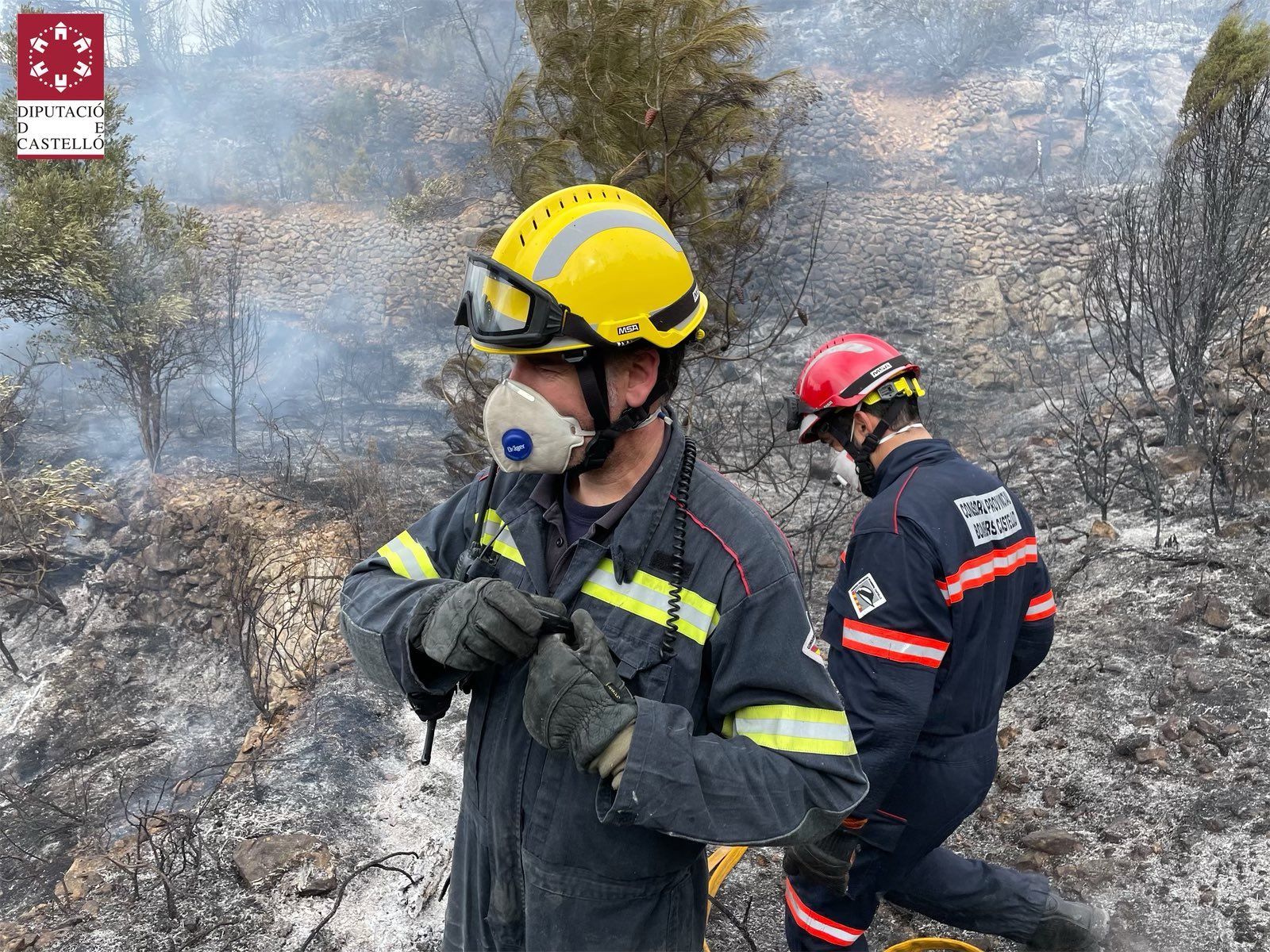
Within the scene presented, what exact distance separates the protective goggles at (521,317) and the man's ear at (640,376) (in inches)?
3.8

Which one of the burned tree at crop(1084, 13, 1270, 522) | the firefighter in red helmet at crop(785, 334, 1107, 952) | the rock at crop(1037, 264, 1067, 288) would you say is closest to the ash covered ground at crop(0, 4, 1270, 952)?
the firefighter in red helmet at crop(785, 334, 1107, 952)

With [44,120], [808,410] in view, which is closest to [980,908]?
[808,410]

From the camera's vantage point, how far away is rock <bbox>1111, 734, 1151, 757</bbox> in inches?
151

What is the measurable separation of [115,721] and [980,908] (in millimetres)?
7058

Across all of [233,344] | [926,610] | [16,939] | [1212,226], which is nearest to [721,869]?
[926,610]

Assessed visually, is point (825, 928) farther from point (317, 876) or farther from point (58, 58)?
point (58, 58)

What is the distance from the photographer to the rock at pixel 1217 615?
4586mm

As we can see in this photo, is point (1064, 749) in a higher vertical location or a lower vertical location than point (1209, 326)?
lower

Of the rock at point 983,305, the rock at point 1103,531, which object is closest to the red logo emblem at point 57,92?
the rock at point 1103,531

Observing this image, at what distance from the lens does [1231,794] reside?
342 centimetres

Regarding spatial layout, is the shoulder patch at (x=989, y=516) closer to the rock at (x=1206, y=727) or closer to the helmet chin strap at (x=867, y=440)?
the helmet chin strap at (x=867, y=440)

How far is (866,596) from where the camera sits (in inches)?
86.5

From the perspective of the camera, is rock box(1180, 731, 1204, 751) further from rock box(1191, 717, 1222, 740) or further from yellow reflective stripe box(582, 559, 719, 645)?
yellow reflective stripe box(582, 559, 719, 645)

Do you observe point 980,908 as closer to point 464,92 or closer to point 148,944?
point 148,944
